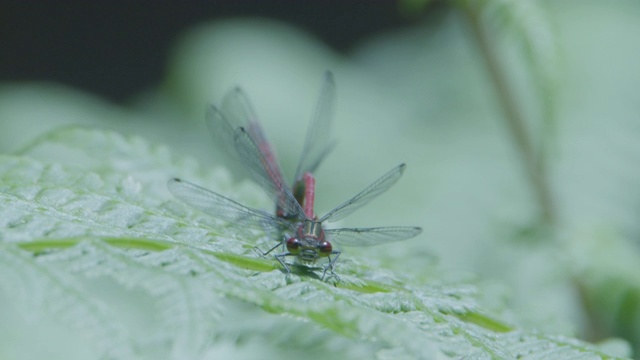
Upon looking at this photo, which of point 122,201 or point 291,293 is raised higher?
point 122,201

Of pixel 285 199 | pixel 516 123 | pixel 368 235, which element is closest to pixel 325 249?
pixel 368 235

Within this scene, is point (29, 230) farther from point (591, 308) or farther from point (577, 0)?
point (577, 0)

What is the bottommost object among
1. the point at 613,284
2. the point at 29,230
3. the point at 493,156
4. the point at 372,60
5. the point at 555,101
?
the point at 29,230

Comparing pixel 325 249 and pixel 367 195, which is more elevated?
pixel 367 195

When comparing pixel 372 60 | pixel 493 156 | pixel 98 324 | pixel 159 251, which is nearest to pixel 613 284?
pixel 493 156

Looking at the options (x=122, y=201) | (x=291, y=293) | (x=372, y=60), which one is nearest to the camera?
(x=291, y=293)

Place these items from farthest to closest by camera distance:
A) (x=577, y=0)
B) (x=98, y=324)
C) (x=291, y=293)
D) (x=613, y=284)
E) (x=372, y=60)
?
1. (x=372, y=60)
2. (x=577, y=0)
3. (x=613, y=284)
4. (x=291, y=293)
5. (x=98, y=324)

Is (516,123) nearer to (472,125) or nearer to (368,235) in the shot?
(472,125)
